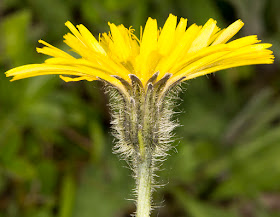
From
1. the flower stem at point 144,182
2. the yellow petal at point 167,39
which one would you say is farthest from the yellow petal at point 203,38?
the flower stem at point 144,182

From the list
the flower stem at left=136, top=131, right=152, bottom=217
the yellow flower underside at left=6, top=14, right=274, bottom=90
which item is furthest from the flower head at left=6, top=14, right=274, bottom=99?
the flower stem at left=136, top=131, right=152, bottom=217

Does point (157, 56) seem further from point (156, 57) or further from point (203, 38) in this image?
point (203, 38)

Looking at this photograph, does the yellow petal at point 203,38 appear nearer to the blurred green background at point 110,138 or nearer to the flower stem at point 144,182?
the flower stem at point 144,182

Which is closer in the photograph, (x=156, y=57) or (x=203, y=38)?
(x=156, y=57)

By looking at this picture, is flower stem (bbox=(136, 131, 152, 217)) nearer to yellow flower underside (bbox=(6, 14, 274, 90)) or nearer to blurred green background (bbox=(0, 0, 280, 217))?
yellow flower underside (bbox=(6, 14, 274, 90))

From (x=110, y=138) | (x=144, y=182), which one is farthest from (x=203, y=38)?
(x=110, y=138)

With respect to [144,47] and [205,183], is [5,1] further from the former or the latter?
[144,47]
